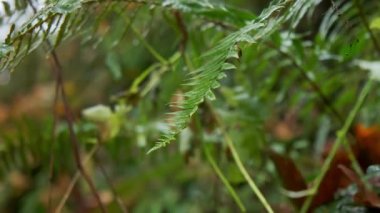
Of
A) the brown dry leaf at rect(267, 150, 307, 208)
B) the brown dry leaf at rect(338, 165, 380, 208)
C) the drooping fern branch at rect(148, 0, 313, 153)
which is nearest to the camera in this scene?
the drooping fern branch at rect(148, 0, 313, 153)

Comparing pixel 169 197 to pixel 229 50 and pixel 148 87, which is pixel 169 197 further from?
pixel 229 50

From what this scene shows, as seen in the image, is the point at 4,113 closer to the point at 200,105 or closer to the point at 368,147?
the point at 200,105

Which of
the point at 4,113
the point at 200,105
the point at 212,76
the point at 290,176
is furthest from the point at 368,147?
the point at 4,113

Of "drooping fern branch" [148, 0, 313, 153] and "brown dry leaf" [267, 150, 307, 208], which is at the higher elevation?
"drooping fern branch" [148, 0, 313, 153]

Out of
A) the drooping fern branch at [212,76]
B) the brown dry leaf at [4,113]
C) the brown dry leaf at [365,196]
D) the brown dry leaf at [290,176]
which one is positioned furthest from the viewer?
the brown dry leaf at [4,113]

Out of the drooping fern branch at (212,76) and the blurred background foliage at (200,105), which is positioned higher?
the drooping fern branch at (212,76)

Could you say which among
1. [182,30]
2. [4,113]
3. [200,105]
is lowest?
[4,113]

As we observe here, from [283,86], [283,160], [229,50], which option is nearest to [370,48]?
[283,86]

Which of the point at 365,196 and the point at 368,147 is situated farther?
the point at 368,147

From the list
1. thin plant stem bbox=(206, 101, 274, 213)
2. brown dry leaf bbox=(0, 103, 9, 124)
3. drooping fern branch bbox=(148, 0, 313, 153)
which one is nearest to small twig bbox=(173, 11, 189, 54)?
thin plant stem bbox=(206, 101, 274, 213)

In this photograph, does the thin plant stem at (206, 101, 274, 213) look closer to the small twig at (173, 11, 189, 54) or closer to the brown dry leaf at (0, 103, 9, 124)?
the small twig at (173, 11, 189, 54)

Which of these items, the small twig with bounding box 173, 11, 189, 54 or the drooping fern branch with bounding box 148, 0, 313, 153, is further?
the small twig with bounding box 173, 11, 189, 54

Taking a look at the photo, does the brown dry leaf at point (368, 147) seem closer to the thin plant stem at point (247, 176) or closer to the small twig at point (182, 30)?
the thin plant stem at point (247, 176)

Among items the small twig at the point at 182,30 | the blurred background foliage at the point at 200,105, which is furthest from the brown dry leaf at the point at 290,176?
the small twig at the point at 182,30
